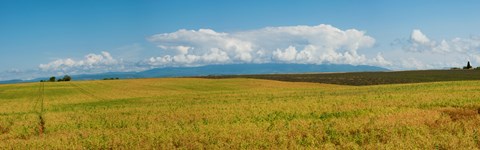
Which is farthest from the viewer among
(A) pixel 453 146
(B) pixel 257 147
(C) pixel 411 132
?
(C) pixel 411 132

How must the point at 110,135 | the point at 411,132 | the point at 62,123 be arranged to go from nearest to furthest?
the point at 411,132 < the point at 110,135 < the point at 62,123

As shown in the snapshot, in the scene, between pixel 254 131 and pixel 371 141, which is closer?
pixel 371 141

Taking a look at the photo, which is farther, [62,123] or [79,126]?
[62,123]

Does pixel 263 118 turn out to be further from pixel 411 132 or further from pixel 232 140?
pixel 411 132

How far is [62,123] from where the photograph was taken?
27.1m

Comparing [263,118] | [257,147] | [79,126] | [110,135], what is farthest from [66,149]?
[263,118]

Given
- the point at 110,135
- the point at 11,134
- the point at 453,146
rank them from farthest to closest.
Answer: the point at 11,134 < the point at 110,135 < the point at 453,146

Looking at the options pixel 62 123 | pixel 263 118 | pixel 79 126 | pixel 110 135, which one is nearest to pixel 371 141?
pixel 263 118

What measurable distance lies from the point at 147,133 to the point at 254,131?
496 cm

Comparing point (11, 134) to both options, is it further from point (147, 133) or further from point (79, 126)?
point (147, 133)

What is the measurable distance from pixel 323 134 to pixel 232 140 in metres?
3.68

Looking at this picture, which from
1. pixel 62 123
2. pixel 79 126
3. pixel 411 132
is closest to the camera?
pixel 411 132

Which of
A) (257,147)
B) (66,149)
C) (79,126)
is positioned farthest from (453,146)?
(79,126)

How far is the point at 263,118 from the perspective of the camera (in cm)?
Answer: 2383
